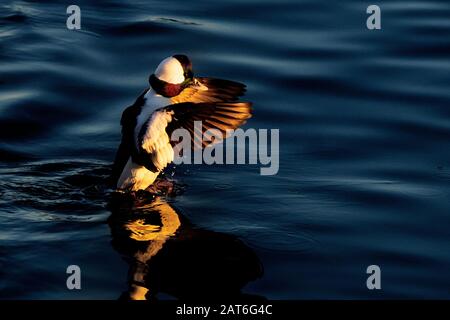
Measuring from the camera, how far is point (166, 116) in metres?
7.88

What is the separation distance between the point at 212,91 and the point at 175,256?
1.81 metres

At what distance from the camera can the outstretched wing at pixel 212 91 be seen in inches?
345

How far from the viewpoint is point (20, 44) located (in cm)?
1209

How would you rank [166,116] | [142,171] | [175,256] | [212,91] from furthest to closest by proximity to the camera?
[212,91]
[142,171]
[166,116]
[175,256]

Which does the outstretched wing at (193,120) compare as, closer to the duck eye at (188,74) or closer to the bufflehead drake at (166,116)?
the bufflehead drake at (166,116)

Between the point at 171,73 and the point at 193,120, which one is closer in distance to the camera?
the point at 193,120

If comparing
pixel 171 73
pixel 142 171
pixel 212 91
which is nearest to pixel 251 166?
pixel 212 91

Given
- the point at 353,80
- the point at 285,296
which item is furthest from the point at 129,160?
the point at 353,80

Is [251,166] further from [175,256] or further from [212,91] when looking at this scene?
[175,256]

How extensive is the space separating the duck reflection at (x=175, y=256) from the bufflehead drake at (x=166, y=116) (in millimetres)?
342

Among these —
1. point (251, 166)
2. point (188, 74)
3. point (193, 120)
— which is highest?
point (188, 74)

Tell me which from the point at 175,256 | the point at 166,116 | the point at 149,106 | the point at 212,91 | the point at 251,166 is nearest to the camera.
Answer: the point at 175,256

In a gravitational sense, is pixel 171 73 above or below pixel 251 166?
above

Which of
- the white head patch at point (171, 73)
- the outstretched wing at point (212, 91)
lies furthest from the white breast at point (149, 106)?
the outstretched wing at point (212, 91)
